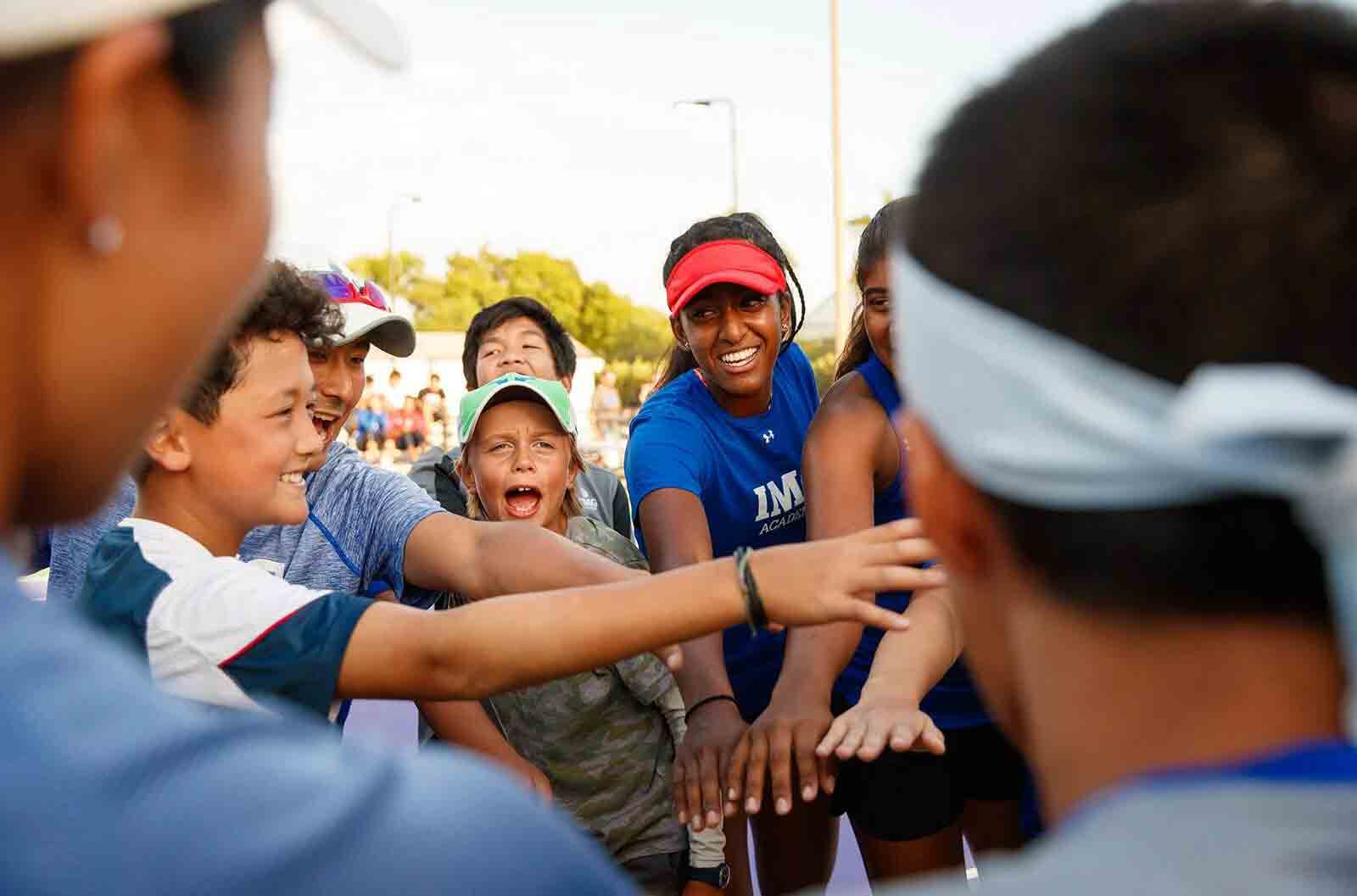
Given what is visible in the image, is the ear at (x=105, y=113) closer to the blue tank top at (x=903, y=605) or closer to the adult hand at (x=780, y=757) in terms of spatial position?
the adult hand at (x=780, y=757)

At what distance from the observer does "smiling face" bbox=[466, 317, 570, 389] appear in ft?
15.8

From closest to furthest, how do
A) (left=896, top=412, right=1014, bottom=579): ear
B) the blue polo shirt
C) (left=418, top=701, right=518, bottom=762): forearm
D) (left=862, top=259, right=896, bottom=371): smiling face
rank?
1. the blue polo shirt
2. (left=896, top=412, right=1014, bottom=579): ear
3. (left=418, top=701, right=518, bottom=762): forearm
4. (left=862, top=259, right=896, bottom=371): smiling face

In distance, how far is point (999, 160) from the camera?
0.87 meters

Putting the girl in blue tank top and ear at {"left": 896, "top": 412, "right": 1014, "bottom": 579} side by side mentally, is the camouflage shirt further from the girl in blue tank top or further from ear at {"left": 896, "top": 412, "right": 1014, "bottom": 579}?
ear at {"left": 896, "top": 412, "right": 1014, "bottom": 579}

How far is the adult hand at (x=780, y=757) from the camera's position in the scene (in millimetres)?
2383

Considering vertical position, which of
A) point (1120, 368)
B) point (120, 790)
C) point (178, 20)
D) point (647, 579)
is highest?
point (178, 20)

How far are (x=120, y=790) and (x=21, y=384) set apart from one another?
0.84 feet

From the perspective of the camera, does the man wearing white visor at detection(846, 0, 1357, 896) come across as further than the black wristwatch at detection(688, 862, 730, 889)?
No

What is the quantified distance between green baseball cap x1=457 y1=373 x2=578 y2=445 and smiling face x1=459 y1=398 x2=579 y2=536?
0.9 inches

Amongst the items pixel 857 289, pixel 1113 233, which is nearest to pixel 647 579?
pixel 1113 233

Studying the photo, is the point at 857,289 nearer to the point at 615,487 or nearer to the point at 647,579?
the point at 615,487

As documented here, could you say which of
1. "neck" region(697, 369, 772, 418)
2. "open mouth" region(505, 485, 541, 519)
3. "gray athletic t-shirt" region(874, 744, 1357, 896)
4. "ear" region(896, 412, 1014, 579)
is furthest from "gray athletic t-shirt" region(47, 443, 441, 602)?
"gray athletic t-shirt" region(874, 744, 1357, 896)

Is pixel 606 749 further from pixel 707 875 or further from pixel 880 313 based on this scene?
pixel 880 313

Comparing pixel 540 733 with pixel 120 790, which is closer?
pixel 120 790
